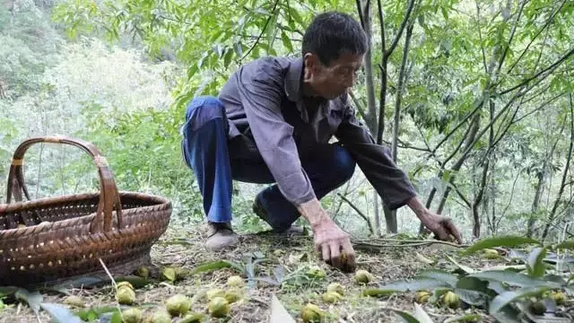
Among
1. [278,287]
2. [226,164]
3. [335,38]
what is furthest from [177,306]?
[335,38]

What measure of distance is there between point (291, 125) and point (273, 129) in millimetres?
192

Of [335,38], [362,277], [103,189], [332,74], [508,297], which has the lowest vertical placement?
[362,277]

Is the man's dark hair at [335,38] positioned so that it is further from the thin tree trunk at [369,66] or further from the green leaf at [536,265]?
the green leaf at [536,265]

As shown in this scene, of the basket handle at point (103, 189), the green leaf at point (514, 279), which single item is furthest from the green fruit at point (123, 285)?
the green leaf at point (514, 279)

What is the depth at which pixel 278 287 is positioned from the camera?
3.98 feet

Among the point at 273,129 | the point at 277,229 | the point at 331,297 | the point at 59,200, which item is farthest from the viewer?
the point at 277,229

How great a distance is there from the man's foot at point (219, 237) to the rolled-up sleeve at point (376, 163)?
0.54 m

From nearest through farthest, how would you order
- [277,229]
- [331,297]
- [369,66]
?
[331,297]
[277,229]
[369,66]

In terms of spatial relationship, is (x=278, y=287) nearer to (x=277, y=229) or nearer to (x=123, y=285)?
(x=123, y=285)

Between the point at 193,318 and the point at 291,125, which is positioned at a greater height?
the point at 291,125

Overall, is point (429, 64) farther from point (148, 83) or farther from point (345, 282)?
point (148, 83)

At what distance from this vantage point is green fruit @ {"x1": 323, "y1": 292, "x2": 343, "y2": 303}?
1.06 meters

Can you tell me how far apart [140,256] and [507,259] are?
1.03 metres

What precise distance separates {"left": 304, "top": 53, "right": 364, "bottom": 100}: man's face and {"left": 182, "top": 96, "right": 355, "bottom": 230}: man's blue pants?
1.04 feet
